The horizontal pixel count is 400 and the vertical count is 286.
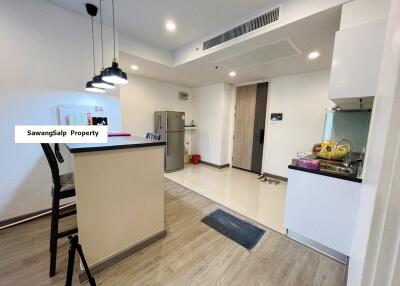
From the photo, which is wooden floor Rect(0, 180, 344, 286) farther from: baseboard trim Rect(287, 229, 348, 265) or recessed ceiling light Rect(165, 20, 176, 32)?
recessed ceiling light Rect(165, 20, 176, 32)

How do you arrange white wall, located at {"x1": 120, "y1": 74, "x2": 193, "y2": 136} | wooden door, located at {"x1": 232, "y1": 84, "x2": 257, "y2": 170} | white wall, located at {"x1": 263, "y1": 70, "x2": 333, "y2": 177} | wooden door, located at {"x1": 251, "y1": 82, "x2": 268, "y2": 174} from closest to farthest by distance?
white wall, located at {"x1": 263, "y1": 70, "x2": 333, "y2": 177}
white wall, located at {"x1": 120, "y1": 74, "x2": 193, "y2": 136}
wooden door, located at {"x1": 251, "y1": 82, "x2": 268, "y2": 174}
wooden door, located at {"x1": 232, "y1": 84, "x2": 257, "y2": 170}

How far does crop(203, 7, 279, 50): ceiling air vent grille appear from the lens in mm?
1966

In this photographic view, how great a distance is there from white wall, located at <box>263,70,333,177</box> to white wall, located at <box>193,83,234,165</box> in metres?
1.15

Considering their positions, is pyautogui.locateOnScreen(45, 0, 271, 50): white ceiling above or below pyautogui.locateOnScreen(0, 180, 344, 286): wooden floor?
above

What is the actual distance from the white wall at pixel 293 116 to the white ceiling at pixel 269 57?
252 millimetres

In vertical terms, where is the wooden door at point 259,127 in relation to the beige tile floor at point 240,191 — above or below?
above

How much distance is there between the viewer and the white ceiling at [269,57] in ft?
6.37

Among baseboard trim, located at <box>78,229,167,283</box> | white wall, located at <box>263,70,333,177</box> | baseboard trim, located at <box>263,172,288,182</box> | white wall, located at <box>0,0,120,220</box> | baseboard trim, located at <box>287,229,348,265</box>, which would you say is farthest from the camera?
baseboard trim, located at <box>263,172,288,182</box>

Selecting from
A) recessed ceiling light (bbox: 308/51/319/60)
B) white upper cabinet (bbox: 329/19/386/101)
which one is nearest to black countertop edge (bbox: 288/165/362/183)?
white upper cabinet (bbox: 329/19/386/101)

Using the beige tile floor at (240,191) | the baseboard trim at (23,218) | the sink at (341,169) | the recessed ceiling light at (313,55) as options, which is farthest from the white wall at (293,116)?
the baseboard trim at (23,218)

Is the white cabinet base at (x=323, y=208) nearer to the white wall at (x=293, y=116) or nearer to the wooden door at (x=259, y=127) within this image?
the white wall at (x=293, y=116)

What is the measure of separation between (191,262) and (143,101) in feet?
12.7

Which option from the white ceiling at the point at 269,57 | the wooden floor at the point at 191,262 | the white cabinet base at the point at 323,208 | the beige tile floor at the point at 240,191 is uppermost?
the white ceiling at the point at 269,57

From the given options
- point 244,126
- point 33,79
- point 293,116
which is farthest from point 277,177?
point 33,79
